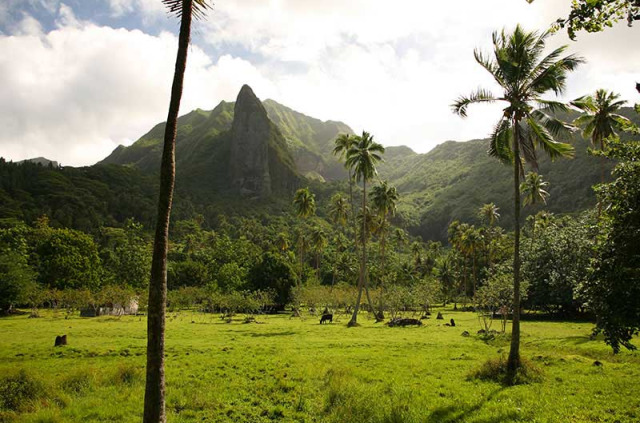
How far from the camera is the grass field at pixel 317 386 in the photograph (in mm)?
13461

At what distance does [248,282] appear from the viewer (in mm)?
85750

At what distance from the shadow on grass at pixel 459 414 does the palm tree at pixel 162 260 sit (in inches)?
347

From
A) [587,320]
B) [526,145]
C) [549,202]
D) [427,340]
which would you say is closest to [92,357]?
[427,340]

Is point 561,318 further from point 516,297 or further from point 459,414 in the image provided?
point 459,414

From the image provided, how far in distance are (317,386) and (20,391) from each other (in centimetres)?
1172

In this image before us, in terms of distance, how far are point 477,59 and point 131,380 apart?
23824mm

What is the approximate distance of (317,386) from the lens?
17.3 meters

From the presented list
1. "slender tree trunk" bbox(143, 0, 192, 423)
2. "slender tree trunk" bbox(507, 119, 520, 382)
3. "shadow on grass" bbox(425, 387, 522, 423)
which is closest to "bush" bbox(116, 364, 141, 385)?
"slender tree trunk" bbox(143, 0, 192, 423)

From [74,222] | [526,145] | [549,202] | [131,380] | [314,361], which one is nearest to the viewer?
[131,380]

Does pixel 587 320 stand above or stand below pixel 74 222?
below

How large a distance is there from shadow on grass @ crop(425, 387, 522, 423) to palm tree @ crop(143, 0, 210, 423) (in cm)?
880

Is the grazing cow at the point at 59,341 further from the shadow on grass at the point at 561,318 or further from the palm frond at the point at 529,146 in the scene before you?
the shadow on grass at the point at 561,318

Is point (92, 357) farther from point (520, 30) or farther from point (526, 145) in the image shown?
point (520, 30)

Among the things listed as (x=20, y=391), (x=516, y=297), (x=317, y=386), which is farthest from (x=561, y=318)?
(x=20, y=391)
